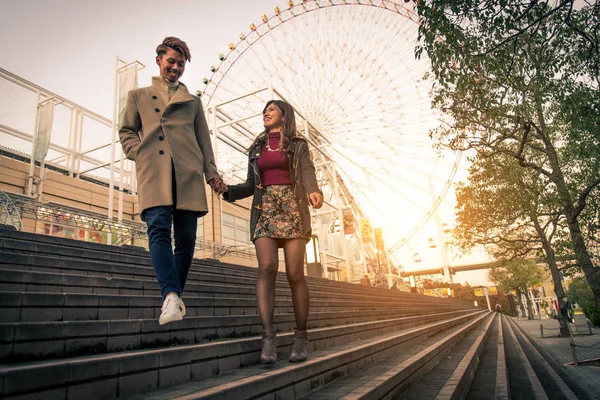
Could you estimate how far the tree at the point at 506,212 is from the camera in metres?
13.3

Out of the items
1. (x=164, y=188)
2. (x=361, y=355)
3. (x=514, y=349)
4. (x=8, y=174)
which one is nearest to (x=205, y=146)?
(x=164, y=188)

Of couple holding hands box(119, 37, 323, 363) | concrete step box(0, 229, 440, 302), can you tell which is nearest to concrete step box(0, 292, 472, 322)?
couple holding hands box(119, 37, 323, 363)

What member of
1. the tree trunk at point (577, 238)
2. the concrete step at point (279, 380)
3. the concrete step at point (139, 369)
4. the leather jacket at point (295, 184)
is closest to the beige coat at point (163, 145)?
the leather jacket at point (295, 184)

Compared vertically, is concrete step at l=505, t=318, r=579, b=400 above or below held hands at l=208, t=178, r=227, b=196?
below

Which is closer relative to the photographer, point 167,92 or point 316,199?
point 167,92

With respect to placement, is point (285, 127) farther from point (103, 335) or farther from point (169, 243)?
point (103, 335)

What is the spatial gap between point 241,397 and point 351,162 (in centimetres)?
2446

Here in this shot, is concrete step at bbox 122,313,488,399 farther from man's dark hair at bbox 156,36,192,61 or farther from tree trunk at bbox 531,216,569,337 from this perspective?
tree trunk at bbox 531,216,569,337

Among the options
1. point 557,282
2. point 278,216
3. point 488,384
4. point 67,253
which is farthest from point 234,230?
point 278,216

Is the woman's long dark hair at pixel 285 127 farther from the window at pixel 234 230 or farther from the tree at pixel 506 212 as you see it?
the window at pixel 234 230

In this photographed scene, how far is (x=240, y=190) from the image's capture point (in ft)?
10.5

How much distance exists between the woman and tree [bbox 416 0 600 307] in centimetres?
280

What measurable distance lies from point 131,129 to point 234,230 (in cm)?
2088

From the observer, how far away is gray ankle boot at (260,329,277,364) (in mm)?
2635
